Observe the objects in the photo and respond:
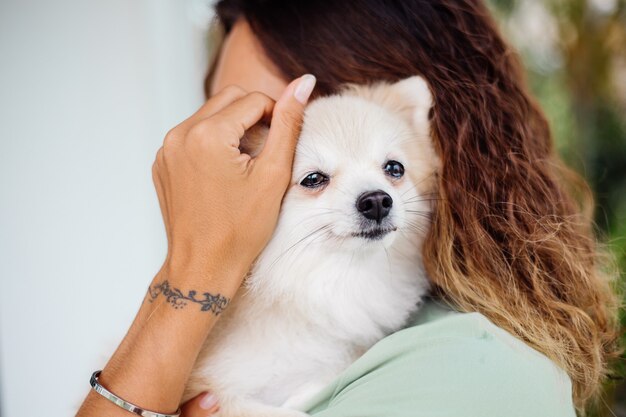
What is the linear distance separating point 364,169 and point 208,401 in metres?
0.59

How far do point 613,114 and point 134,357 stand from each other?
212 centimetres

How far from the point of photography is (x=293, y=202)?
3.70 feet

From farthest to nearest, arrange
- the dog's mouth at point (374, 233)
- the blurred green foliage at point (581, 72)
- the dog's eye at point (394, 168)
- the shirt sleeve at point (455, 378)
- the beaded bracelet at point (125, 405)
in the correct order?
the blurred green foliage at point (581, 72)
the dog's eye at point (394, 168)
the dog's mouth at point (374, 233)
the beaded bracelet at point (125, 405)
the shirt sleeve at point (455, 378)

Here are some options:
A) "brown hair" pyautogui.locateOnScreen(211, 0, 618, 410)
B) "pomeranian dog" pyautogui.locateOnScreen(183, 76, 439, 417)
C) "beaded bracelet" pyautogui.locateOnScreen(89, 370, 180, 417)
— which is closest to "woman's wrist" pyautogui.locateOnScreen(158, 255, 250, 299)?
"pomeranian dog" pyautogui.locateOnScreen(183, 76, 439, 417)

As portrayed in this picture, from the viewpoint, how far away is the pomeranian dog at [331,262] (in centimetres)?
112

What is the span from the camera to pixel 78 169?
1.80 metres

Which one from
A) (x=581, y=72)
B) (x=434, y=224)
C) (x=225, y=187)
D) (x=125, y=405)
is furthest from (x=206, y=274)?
(x=581, y=72)

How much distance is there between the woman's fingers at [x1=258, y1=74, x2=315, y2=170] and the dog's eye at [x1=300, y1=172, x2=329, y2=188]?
56 millimetres

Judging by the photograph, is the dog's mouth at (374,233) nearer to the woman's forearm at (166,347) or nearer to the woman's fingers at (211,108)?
the woman's forearm at (166,347)

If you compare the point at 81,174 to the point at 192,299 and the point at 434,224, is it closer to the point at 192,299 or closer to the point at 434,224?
the point at 192,299

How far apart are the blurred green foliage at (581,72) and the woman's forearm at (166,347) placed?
1574 millimetres

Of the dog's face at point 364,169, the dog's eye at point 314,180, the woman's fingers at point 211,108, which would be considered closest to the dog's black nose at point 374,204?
the dog's face at point 364,169

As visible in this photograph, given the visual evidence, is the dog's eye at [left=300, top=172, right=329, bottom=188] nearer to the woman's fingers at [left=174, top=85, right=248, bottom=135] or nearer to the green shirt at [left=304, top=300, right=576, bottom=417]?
the woman's fingers at [left=174, top=85, right=248, bottom=135]

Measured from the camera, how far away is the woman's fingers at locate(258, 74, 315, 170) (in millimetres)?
1070
